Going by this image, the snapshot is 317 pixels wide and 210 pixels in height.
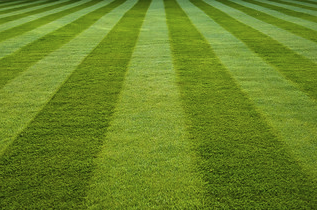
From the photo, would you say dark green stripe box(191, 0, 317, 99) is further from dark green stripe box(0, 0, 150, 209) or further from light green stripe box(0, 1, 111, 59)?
light green stripe box(0, 1, 111, 59)

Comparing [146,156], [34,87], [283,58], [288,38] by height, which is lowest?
[146,156]

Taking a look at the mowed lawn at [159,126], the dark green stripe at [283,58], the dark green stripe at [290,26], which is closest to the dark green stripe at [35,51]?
the mowed lawn at [159,126]

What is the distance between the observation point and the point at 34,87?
161 inches

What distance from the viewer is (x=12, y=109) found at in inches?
135

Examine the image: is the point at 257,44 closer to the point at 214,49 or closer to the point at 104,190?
the point at 214,49

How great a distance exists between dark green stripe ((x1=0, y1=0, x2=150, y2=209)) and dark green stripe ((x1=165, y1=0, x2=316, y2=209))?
3.33 ft

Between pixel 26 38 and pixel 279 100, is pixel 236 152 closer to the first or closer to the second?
pixel 279 100

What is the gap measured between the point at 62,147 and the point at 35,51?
4158 millimetres

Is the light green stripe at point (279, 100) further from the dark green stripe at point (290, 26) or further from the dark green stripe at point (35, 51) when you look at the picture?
the dark green stripe at point (35, 51)

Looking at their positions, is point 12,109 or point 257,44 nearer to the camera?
point 12,109

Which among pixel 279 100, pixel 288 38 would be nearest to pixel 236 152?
pixel 279 100

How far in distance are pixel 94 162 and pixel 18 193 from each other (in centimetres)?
63

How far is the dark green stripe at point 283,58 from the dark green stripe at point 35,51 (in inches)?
179

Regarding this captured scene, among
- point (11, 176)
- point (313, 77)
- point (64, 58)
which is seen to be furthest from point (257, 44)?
point (11, 176)
